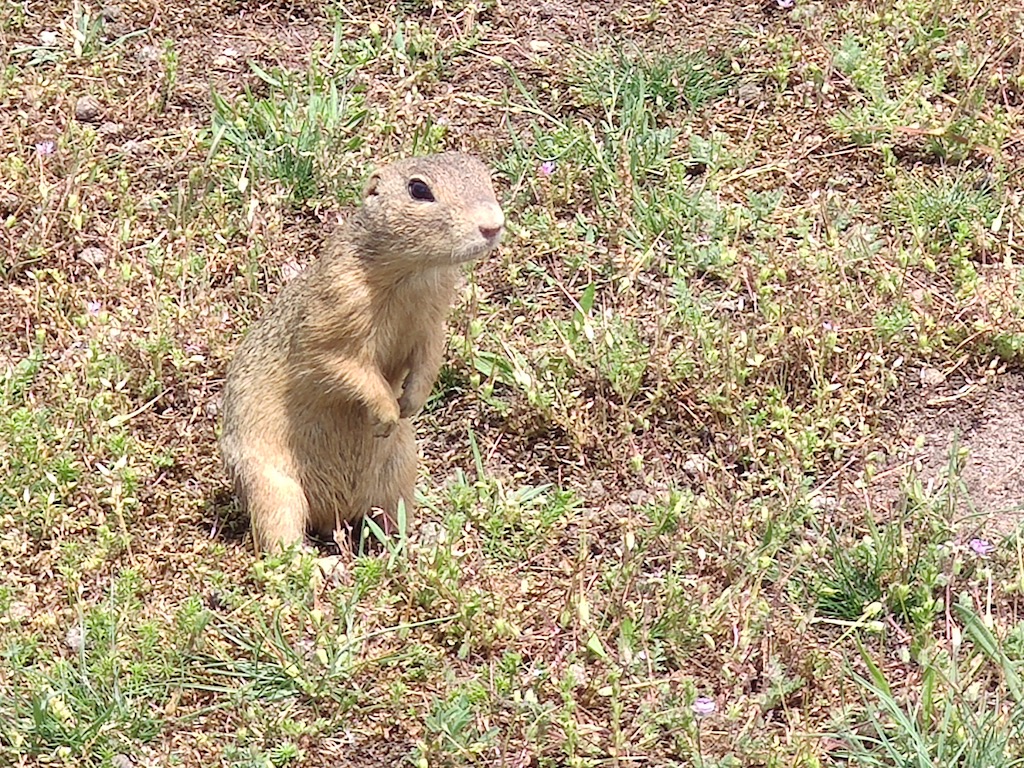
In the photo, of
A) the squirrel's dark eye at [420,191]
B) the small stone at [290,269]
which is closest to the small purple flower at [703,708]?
the squirrel's dark eye at [420,191]

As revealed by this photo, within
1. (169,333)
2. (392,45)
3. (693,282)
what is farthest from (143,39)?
(693,282)

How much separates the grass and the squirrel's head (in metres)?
0.80

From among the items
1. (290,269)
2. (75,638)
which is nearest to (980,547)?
(75,638)

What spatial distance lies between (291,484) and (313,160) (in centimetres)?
185

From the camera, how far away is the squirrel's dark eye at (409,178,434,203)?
4.69 meters

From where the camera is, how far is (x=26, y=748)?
425 cm

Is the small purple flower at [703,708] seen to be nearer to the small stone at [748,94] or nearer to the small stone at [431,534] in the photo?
the small stone at [431,534]

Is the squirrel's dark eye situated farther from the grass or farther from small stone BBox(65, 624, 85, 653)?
small stone BBox(65, 624, 85, 653)

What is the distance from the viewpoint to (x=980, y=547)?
4727 millimetres

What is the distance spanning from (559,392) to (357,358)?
966 mm

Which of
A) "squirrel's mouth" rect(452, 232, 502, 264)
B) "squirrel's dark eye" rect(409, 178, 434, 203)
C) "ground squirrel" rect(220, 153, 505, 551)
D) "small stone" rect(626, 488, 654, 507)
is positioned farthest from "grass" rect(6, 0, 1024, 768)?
"squirrel's dark eye" rect(409, 178, 434, 203)

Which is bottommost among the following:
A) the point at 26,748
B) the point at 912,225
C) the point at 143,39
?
the point at 26,748

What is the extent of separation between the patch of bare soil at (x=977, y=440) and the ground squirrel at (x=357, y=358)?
1.51m

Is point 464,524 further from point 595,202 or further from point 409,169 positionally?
point 595,202
